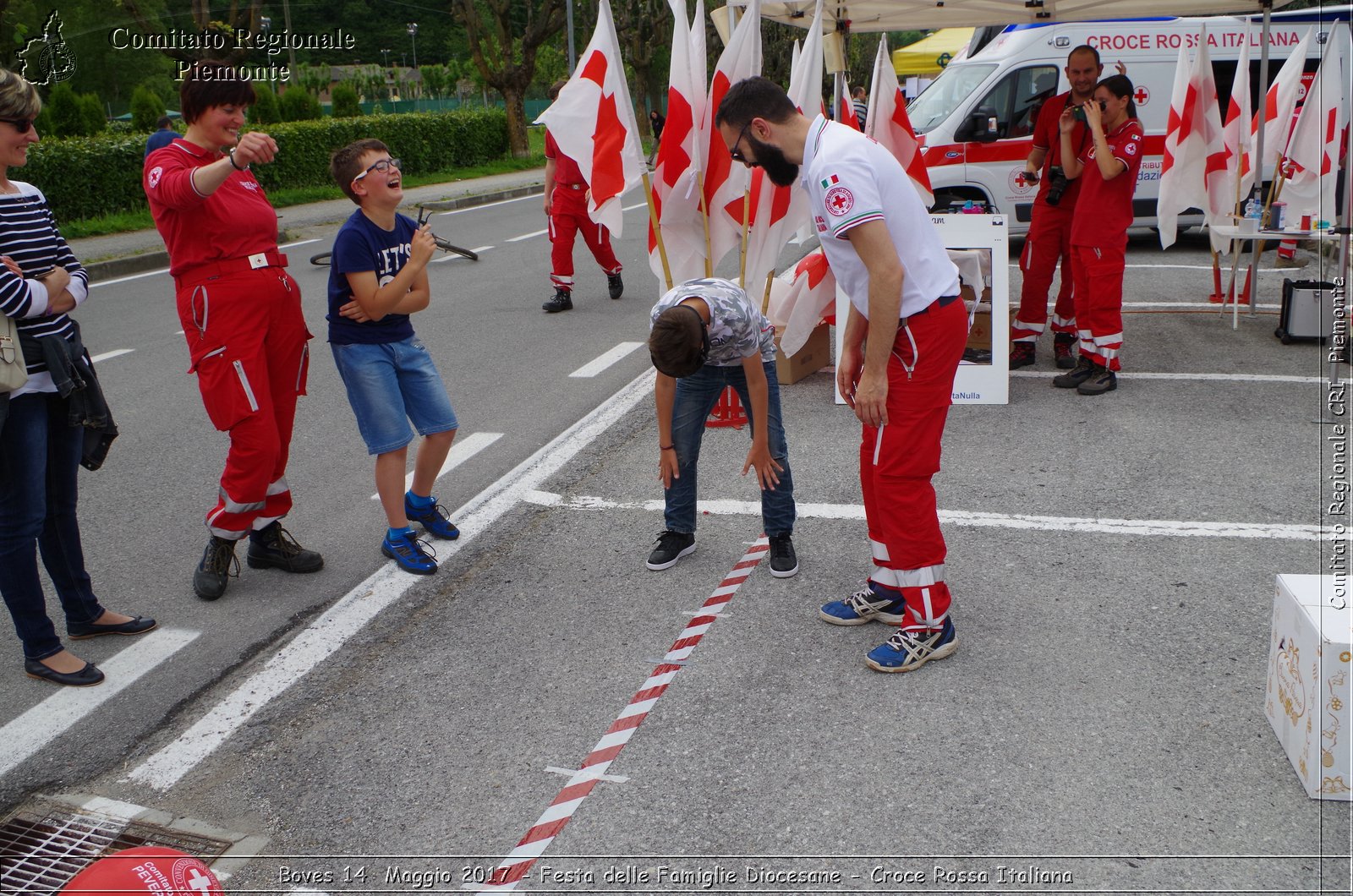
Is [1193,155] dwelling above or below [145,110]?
below

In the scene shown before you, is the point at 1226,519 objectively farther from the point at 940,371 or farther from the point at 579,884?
the point at 579,884

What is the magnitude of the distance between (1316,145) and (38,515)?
9594mm

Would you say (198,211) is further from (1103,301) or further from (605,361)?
(1103,301)

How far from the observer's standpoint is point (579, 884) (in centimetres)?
274

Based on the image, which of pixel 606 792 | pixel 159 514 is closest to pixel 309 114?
pixel 159 514

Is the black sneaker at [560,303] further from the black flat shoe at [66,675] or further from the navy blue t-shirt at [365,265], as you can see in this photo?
the black flat shoe at [66,675]

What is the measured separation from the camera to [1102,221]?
267 inches

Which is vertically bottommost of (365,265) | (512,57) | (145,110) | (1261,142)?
(365,265)

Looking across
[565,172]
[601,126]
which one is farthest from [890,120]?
[565,172]

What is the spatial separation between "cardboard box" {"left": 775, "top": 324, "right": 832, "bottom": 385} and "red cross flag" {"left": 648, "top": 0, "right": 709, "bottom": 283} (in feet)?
3.58

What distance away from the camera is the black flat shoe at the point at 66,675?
147 inches

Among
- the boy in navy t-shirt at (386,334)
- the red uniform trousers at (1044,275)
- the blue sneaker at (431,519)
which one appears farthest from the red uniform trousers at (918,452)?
the red uniform trousers at (1044,275)

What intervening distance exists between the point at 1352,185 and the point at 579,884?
5.49 metres

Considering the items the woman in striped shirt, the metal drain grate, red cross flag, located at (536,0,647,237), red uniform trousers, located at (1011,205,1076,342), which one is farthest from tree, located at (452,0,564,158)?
the metal drain grate
